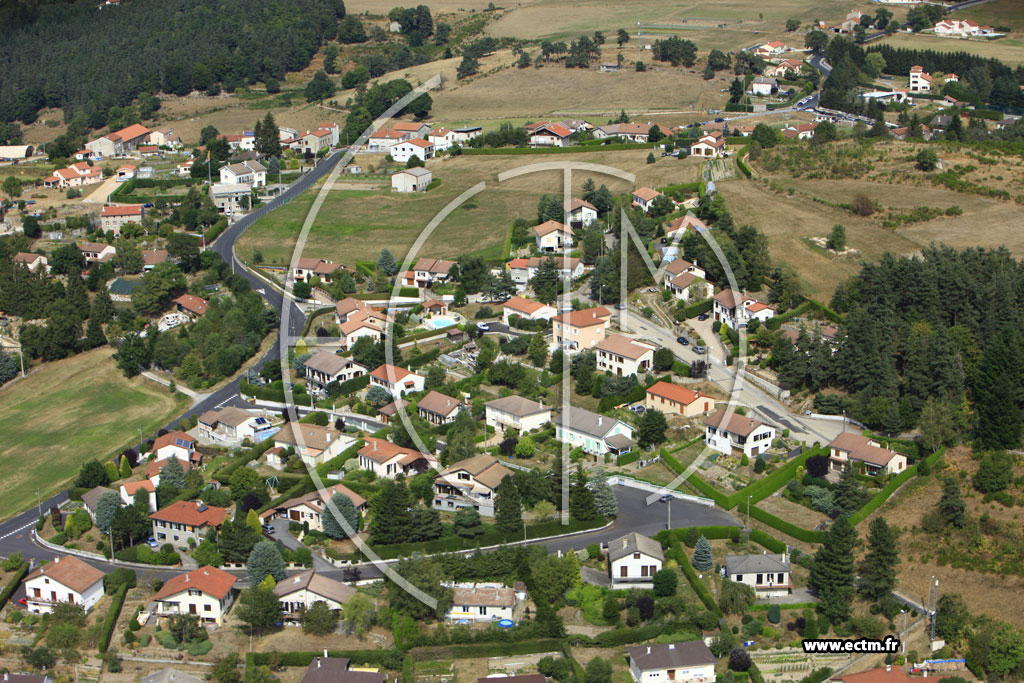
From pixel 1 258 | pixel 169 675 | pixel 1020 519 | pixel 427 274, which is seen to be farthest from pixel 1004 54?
pixel 169 675

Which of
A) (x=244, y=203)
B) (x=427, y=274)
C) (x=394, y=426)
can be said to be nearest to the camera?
(x=394, y=426)

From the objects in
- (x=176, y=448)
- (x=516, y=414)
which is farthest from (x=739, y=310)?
(x=176, y=448)

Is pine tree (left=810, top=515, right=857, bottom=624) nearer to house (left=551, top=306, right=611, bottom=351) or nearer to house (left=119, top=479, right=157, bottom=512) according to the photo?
house (left=551, top=306, right=611, bottom=351)

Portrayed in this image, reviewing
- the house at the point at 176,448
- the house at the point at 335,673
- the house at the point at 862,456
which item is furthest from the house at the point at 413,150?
the house at the point at 335,673

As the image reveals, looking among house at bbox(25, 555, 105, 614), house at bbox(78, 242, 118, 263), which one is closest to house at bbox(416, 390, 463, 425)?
house at bbox(25, 555, 105, 614)

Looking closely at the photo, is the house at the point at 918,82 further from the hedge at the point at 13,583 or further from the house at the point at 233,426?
the hedge at the point at 13,583

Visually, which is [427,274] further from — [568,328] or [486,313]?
[568,328]
